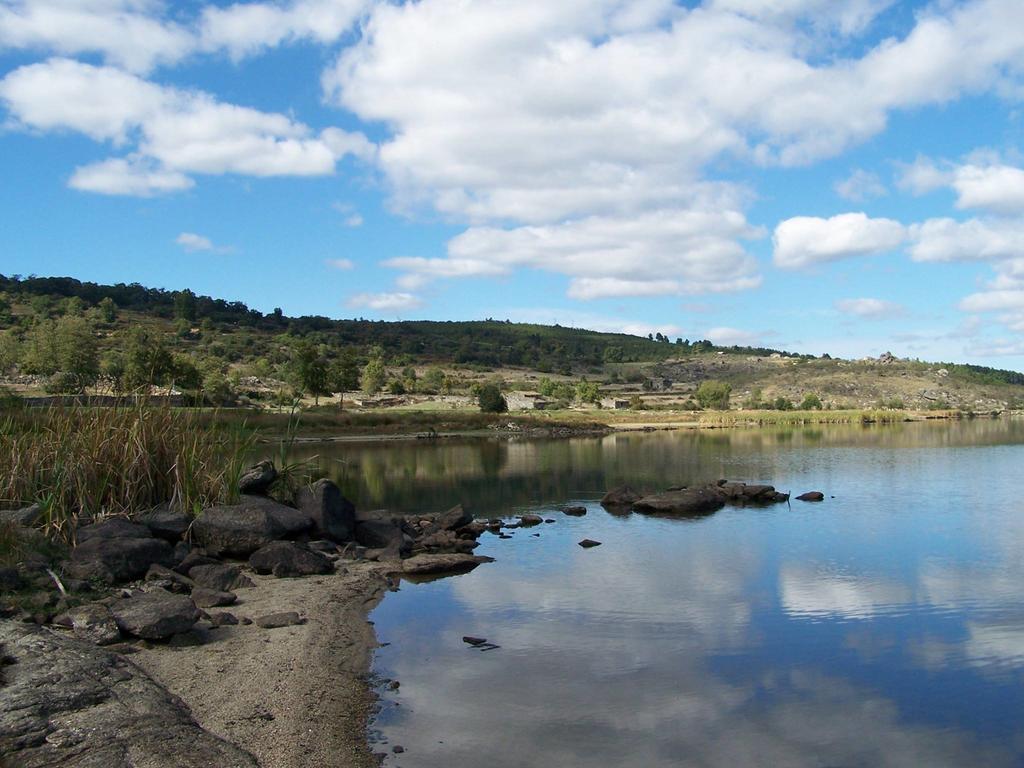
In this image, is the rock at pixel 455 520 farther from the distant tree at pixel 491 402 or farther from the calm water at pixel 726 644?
the distant tree at pixel 491 402

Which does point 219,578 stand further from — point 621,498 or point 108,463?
point 621,498

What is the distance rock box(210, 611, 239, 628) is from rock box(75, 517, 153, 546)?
13.2 feet

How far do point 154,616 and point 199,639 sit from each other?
0.75 meters

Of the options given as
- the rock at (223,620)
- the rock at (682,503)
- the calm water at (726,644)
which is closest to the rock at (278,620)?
the rock at (223,620)

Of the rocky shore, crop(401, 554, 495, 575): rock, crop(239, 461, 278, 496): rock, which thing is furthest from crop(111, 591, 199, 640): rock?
crop(239, 461, 278, 496): rock

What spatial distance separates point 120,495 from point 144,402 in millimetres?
2731

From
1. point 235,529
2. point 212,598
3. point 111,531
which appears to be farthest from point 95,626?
point 235,529

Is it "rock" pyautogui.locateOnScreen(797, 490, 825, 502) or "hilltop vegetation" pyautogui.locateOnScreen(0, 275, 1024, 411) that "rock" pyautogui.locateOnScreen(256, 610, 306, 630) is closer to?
"rock" pyautogui.locateOnScreen(797, 490, 825, 502)

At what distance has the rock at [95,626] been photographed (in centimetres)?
1184

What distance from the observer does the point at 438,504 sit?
1309 inches

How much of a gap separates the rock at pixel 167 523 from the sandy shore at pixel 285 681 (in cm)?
363

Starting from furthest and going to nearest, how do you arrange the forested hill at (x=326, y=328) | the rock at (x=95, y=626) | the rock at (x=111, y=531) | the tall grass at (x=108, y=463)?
the forested hill at (x=326, y=328), the tall grass at (x=108, y=463), the rock at (x=111, y=531), the rock at (x=95, y=626)

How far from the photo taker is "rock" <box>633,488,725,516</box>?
3111cm

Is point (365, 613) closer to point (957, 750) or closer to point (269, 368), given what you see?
point (957, 750)
